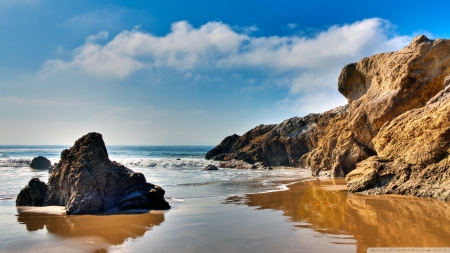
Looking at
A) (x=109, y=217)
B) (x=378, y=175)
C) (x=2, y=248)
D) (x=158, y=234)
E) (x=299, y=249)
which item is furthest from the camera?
(x=378, y=175)

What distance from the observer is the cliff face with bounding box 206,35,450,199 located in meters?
9.27

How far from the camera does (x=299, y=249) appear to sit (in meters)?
4.96

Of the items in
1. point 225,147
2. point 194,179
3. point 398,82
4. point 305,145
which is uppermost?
point 398,82

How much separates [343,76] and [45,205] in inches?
703

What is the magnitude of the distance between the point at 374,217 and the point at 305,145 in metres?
28.6

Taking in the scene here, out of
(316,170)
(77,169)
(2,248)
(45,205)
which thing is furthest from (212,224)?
(316,170)

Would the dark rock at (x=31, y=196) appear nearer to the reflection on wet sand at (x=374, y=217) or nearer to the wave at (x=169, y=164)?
the reflection on wet sand at (x=374, y=217)

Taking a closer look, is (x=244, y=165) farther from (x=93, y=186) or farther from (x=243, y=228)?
(x=243, y=228)

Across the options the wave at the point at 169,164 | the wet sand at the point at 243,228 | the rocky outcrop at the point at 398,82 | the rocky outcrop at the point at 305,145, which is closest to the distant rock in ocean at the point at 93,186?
the wet sand at the point at 243,228

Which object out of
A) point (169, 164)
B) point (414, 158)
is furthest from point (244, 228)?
point (169, 164)

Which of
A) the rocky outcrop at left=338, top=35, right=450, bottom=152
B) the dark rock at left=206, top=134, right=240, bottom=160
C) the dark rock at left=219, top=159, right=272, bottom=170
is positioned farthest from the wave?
the rocky outcrop at left=338, top=35, right=450, bottom=152

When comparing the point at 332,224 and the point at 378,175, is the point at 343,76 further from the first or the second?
the point at 332,224

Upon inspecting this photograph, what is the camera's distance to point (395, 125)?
1131 centimetres

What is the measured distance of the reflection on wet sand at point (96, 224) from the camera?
614 centimetres
